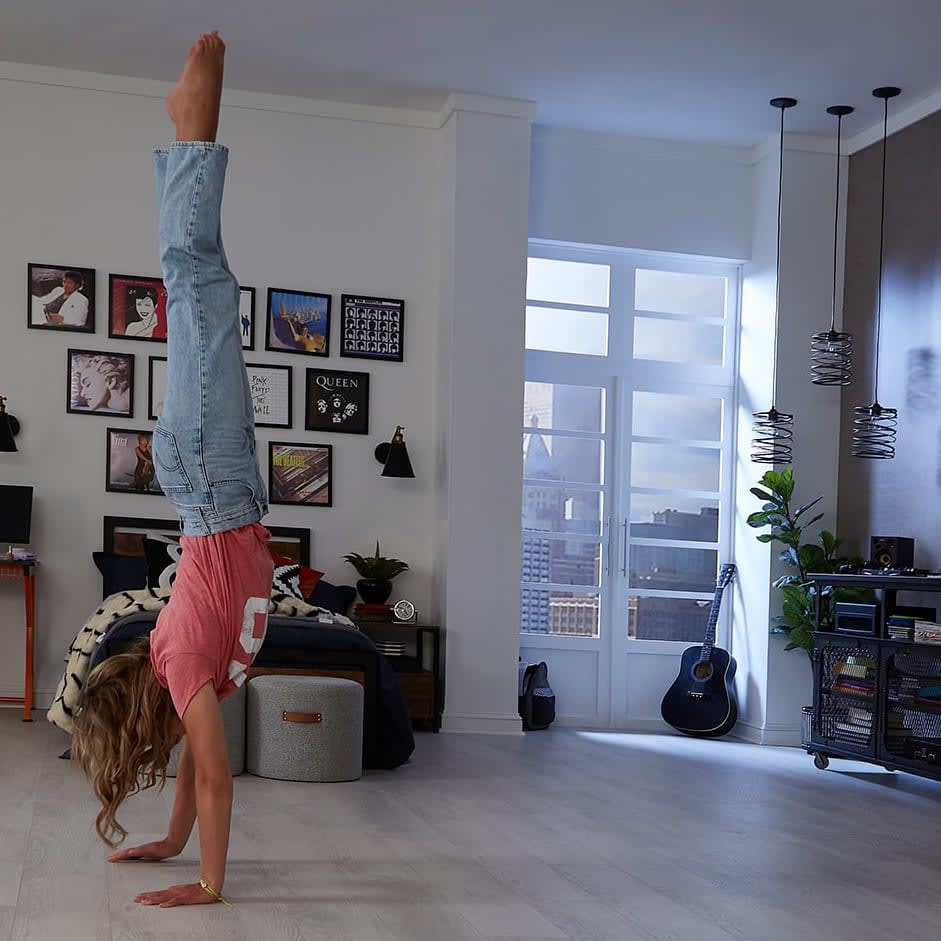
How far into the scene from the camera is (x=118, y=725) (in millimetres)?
2699

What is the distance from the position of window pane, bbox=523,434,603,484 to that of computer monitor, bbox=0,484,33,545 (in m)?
2.77

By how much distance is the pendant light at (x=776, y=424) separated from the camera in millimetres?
6828

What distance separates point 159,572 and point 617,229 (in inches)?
132

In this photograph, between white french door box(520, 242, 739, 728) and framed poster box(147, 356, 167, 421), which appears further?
white french door box(520, 242, 739, 728)

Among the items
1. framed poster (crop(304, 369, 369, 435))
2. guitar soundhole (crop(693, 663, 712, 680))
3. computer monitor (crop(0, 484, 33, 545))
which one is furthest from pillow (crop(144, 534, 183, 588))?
guitar soundhole (crop(693, 663, 712, 680))

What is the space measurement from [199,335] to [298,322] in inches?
177

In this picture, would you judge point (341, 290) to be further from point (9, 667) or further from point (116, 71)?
point (9, 667)

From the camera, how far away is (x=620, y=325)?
7441mm

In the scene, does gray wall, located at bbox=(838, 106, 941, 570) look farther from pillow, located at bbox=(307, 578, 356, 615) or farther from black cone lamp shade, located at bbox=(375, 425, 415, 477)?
pillow, located at bbox=(307, 578, 356, 615)

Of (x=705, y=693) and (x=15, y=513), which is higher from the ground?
(x=15, y=513)

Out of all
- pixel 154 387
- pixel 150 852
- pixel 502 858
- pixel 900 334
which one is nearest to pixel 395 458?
pixel 154 387

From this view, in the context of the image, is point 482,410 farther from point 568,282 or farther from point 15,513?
point 15,513

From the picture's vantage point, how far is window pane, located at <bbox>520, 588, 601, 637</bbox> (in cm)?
722

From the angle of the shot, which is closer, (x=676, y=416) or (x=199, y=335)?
(x=199, y=335)
